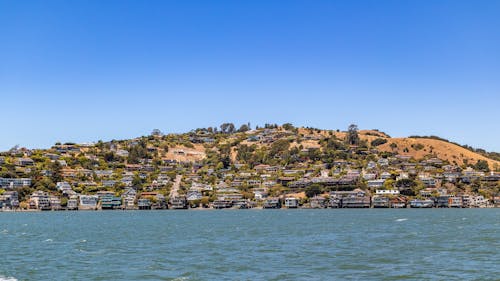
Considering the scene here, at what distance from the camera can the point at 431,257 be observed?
57250 mm

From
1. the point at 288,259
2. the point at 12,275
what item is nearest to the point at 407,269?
the point at 288,259

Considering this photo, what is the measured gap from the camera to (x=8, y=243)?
79000 millimetres

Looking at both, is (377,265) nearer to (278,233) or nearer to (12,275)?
(12,275)

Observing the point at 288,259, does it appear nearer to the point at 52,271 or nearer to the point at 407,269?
the point at 407,269

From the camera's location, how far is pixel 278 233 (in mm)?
90062

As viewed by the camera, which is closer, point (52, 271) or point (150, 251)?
point (52, 271)

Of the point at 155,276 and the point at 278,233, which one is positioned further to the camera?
the point at 278,233

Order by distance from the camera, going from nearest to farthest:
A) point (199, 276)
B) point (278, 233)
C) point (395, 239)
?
point (199, 276) → point (395, 239) → point (278, 233)

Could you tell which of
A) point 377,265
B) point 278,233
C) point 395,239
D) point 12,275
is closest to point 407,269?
point 377,265

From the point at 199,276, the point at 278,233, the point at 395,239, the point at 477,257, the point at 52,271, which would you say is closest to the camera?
the point at 199,276

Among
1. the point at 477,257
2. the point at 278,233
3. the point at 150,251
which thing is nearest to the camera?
the point at 477,257

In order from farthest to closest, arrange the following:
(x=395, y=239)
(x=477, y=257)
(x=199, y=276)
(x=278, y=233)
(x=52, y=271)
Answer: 1. (x=278, y=233)
2. (x=395, y=239)
3. (x=477, y=257)
4. (x=52, y=271)
5. (x=199, y=276)

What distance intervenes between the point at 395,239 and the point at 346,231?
16.3 m

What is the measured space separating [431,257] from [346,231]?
35221 millimetres
